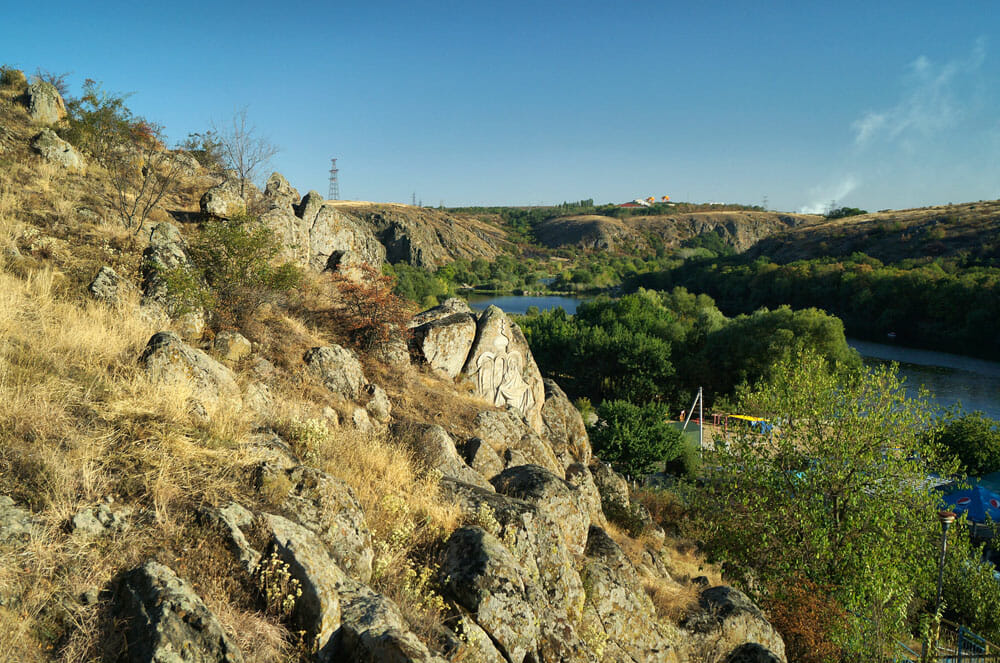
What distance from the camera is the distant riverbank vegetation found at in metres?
60.2

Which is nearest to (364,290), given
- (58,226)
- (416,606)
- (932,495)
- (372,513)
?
(58,226)

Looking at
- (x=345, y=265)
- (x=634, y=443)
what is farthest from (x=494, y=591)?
(x=634, y=443)

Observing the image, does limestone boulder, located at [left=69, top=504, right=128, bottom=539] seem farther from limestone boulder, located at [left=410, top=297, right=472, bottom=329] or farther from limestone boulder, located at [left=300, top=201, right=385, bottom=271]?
limestone boulder, located at [left=300, top=201, right=385, bottom=271]

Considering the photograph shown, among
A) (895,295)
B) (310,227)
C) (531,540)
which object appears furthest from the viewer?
(895,295)

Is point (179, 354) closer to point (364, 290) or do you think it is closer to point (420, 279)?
point (364, 290)

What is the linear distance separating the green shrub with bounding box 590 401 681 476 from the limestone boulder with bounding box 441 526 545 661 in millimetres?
20949

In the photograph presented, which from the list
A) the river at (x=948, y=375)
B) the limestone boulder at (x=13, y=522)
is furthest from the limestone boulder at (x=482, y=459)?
the river at (x=948, y=375)

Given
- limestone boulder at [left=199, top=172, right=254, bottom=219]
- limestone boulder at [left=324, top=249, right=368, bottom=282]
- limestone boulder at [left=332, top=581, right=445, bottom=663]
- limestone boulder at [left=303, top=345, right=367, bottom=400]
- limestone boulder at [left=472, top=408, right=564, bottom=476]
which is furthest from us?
limestone boulder at [left=324, top=249, right=368, bottom=282]

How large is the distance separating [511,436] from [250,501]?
845cm

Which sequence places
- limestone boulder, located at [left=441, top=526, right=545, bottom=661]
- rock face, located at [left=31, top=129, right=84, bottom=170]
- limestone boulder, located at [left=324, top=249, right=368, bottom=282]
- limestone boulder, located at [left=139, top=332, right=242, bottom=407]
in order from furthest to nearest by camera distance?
limestone boulder, located at [left=324, top=249, right=368, bottom=282], rock face, located at [left=31, top=129, right=84, bottom=170], limestone boulder, located at [left=139, top=332, right=242, bottom=407], limestone boulder, located at [left=441, top=526, right=545, bottom=661]

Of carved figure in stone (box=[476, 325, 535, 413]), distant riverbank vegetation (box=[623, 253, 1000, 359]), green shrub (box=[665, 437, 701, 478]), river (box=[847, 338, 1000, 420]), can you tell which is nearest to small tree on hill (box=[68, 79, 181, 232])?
carved figure in stone (box=[476, 325, 535, 413])

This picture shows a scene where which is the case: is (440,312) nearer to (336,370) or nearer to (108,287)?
(336,370)

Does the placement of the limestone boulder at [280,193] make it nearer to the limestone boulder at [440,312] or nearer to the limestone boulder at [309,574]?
the limestone boulder at [440,312]

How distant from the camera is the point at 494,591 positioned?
5305mm
